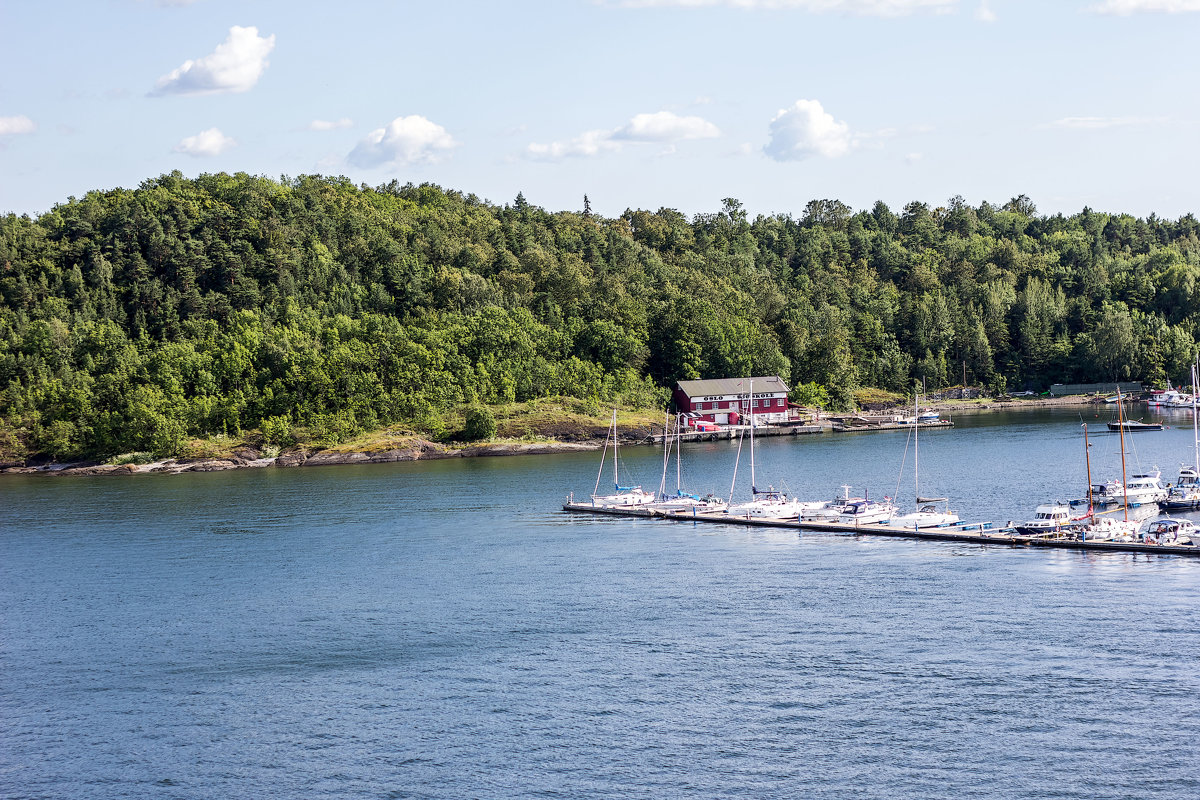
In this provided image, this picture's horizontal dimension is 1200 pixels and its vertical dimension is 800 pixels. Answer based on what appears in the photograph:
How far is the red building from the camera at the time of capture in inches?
5069

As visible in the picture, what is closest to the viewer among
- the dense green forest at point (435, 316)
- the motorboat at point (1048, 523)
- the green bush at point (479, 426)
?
the motorboat at point (1048, 523)

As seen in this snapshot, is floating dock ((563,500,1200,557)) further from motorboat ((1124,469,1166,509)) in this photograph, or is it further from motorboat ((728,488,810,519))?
motorboat ((1124,469,1166,509))

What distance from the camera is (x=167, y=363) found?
116m

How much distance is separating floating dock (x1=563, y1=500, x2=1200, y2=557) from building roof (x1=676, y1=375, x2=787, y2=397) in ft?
189

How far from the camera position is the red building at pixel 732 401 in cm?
12875

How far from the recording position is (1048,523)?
55.4 m

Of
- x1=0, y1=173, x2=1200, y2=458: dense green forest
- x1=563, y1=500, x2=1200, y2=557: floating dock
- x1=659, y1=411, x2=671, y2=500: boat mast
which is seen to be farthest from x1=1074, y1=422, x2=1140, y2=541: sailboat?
x1=0, y1=173, x2=1200, y2=458: dense green forest

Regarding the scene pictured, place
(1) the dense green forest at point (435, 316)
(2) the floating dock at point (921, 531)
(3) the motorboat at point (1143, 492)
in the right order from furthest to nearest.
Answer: (1) the dense green forest at point (435, 316) → (3) the motorboat at point (1143, 492) → (2) the floating dock at point (921, 531)

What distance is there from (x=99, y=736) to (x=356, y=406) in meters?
79.5

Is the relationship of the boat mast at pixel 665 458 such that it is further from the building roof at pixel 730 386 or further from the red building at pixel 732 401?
the building roof at pixel 730 386

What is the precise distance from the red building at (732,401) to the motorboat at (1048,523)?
71526 mm

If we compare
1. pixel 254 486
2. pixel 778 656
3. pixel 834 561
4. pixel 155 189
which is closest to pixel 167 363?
pixel 254 486

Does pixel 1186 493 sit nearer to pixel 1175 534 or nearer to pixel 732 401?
pixel 1175 534

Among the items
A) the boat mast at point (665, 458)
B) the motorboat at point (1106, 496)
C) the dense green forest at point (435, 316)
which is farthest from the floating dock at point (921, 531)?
the dense green forest at point (435, 316)
